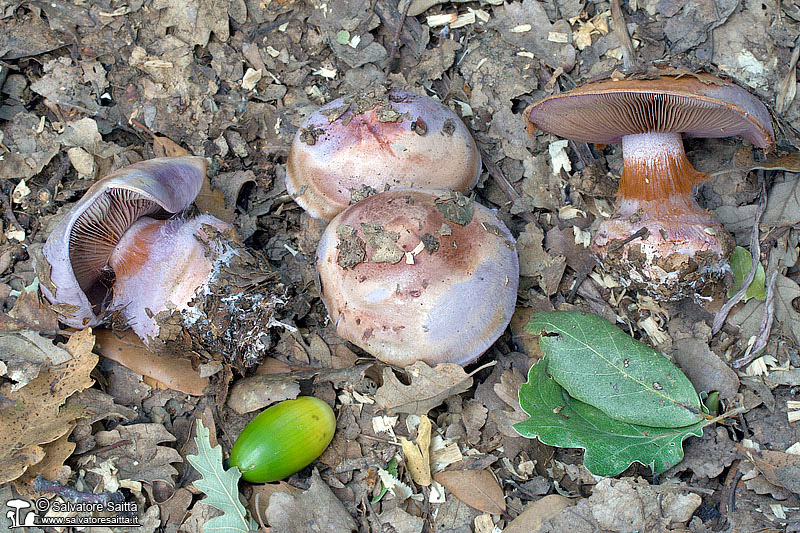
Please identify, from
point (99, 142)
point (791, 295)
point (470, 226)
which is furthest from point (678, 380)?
point (99, 142)

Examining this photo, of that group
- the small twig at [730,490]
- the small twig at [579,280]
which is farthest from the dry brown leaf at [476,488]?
the small twig at [579,280]

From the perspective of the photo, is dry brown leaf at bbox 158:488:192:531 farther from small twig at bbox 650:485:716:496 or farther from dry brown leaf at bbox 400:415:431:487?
small twig at bbox 650:485:716:496

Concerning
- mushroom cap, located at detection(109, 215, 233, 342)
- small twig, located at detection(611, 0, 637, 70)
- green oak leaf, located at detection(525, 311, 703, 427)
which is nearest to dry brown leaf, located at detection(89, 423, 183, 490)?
mushroom cap, located at detection(109, 215, 233, 342)

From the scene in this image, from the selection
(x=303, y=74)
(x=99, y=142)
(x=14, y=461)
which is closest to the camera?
(x=14, y=461)

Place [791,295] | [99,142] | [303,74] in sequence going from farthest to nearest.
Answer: [303,74], [99,142], [791,295]

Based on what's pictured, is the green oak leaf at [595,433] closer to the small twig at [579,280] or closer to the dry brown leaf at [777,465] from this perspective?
the dry brown leaf at [777,465]

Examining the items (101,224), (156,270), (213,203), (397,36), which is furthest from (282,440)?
(397,36)

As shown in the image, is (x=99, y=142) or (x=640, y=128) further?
(x=99, y=142)

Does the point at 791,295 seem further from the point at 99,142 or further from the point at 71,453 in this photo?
the point at 99,142
